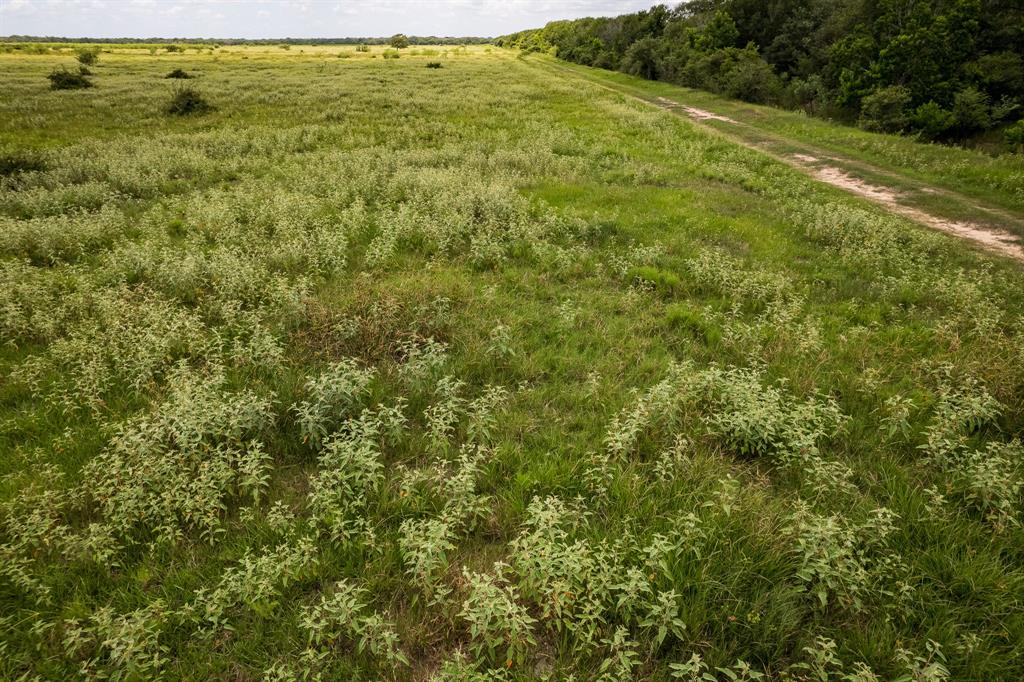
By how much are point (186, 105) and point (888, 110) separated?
145 feet

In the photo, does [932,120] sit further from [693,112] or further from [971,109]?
[693,112]

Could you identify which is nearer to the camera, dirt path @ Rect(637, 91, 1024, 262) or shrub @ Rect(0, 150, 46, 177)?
dirt path @ Rect(637, 91, 1024, 262)

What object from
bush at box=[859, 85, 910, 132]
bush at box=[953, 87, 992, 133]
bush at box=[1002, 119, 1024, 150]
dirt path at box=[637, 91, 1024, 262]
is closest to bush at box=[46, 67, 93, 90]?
dirt path at box=[637, 91, 1024, 262]

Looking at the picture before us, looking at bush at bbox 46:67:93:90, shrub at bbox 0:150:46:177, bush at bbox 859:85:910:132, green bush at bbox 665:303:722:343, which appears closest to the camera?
green bush at bbox 665:303:722:343

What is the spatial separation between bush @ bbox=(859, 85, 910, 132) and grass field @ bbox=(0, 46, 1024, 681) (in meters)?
19.1

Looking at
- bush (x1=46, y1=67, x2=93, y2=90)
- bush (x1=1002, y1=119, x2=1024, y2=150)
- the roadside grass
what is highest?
bush (x1=46, y1=67, x2=93, y2=90)

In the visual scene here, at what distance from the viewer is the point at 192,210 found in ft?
48.5

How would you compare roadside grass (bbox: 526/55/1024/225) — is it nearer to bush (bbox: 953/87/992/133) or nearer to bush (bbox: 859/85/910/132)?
bush (bbox: 859/85/910/132)

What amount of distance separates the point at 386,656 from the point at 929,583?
5154mm

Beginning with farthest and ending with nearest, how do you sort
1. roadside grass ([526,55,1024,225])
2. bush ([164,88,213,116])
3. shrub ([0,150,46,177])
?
bush ([164,88,213,116]) → shrub ([0,150,46,177]) → roadside grass ([526,55,1024,225])

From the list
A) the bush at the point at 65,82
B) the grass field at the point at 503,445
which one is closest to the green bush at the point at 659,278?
the grass field at the point at 503,445

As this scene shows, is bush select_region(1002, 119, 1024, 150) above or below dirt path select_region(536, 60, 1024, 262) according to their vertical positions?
above

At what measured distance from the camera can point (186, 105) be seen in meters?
32.5

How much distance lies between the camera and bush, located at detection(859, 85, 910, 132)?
95.0 feet
